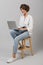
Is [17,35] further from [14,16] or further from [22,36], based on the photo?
Answer: [14,16]

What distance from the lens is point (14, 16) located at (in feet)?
13.7

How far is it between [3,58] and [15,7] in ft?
4.81

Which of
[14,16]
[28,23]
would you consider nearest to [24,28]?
[28,23]

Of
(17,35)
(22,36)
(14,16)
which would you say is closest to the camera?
(22,36)

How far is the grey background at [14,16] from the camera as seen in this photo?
4137 millimetres

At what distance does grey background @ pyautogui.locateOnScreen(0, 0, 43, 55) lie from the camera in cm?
414

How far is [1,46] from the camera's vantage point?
4.07 m

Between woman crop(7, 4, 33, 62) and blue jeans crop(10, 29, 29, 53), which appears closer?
blue jeans crop(10, 29, 29, 53)

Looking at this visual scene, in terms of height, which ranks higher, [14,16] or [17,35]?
[14,16]

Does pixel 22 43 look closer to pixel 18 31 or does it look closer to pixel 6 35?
pixel 18 31

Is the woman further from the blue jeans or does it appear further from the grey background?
the grey background

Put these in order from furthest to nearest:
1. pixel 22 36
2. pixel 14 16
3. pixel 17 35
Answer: pixel 14 16 < pixel 17 35 < pixel 22 36

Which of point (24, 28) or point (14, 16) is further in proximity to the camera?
point (14, 16)

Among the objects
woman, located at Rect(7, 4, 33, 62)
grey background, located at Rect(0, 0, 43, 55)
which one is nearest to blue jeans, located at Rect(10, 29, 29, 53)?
woman, located at Rect(7, 4, 33, 62)
